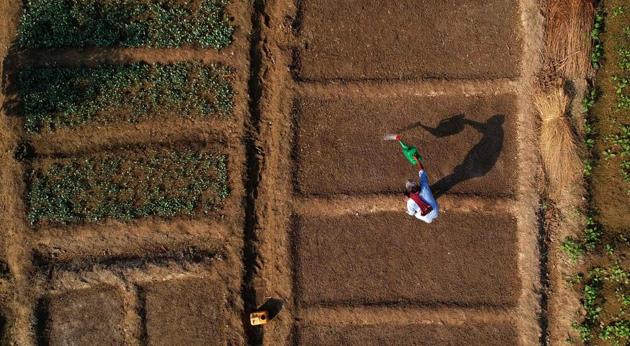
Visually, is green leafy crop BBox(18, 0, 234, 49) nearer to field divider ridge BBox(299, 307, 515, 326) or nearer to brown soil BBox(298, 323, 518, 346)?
field divider ridge BBox(299, 307, 515, 326)

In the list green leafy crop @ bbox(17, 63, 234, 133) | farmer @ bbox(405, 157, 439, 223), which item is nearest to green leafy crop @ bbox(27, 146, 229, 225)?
green leafy crop @ bbox(17, 63, 234, 133)

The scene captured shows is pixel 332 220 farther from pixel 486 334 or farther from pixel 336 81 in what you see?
pixel 486 334

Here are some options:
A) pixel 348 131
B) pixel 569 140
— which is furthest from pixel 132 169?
pixel 569 140

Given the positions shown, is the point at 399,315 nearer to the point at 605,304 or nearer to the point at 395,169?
the point at 395,169

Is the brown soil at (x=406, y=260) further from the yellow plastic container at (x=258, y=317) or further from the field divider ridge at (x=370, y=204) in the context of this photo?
the yellow plastic container at (x=258, y=317)

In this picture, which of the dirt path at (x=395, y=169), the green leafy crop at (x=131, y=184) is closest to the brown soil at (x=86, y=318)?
the green leafy crop at (x=131, y=184)

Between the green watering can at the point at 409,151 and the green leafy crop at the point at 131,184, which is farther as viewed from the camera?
the green leafy crop at the point at 131,184
